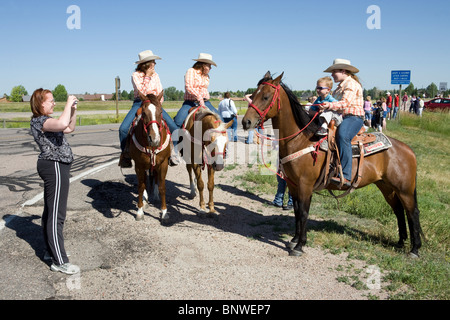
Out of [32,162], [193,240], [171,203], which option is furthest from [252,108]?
[32,162]

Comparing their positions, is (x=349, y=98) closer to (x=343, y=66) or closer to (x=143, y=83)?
(x=343, y=66)

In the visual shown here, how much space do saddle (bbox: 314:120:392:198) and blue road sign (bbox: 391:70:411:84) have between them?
22.5m

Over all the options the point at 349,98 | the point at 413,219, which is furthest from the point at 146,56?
the point at 413,219

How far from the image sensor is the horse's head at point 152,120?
5.94m

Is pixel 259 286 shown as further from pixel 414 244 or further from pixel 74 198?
pixel 74 198

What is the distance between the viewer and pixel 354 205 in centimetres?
780

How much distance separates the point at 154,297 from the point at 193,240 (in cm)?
185

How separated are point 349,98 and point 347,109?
0.67 ft

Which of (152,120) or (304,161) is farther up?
(152,120)

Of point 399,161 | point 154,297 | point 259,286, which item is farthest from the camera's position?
point 399,161

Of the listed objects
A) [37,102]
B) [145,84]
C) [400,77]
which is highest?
[400,77]

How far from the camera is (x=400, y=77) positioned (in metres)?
25.2

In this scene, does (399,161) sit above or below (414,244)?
above

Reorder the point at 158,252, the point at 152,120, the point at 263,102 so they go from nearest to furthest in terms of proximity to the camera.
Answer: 1. the point at 263,102
2. the point at 158,252
3. the point at 152,120
